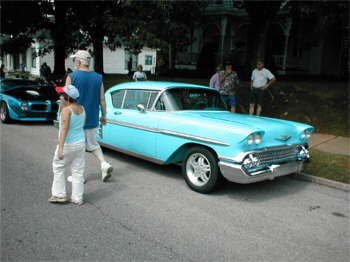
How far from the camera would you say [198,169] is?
5.06 m

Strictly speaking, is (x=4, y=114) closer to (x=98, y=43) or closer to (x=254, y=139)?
(x=254, y=139)

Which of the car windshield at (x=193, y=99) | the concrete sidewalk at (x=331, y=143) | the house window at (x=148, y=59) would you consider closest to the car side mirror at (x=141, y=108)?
the car windshield at (x=193, y=99)

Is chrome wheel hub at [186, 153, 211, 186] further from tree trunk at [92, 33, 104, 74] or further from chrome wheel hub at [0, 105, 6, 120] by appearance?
tree trunk at [92, 33, 104, 74]

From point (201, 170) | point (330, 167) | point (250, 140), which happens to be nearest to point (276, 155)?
point (250, 140)

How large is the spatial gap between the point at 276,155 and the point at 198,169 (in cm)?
112

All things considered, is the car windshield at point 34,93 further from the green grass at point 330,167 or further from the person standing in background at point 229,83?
the green grass at point 330,167

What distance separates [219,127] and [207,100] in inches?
60.1

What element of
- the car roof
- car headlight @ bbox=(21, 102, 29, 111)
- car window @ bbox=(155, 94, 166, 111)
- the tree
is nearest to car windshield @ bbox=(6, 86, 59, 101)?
car headlight @ bbox=(21, 102, 29, 111)

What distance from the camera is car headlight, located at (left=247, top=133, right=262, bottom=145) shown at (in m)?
4.55

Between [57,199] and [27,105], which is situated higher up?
[27,105]

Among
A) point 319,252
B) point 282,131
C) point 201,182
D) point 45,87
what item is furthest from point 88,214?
point 45,87

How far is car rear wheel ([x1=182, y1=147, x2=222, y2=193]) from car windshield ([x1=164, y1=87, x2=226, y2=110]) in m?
1.02

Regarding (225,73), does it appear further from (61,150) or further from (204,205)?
(61,150)

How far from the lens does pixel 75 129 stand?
4199mm
